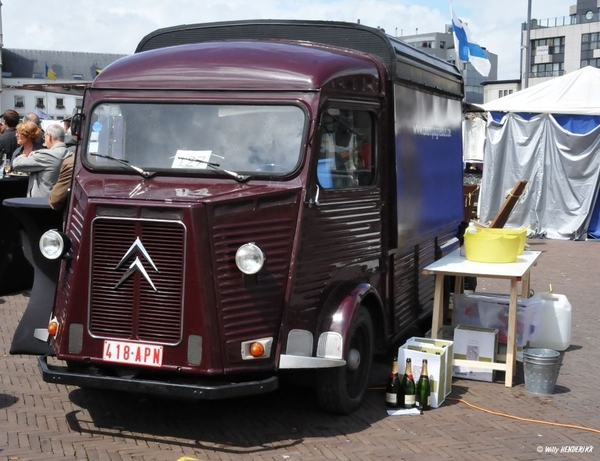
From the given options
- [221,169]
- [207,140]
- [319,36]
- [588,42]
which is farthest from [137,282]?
[588,42]

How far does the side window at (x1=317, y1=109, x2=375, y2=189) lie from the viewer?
5934mm

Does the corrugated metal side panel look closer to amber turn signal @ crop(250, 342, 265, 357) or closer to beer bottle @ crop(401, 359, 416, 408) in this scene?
amber turn signal @ crop(250, 342, 265, 357)

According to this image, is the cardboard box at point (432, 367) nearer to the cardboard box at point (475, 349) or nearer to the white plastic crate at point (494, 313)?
the cardboard box at point (475, 349)

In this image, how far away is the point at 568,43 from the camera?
318 ft

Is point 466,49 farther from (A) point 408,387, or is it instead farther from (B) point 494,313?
(A) point 408,387

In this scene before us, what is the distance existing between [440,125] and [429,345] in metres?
2.73

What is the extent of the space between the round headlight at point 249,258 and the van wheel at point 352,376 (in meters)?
0.96

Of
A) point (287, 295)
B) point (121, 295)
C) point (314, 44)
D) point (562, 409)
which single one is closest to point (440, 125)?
point (314, 44)

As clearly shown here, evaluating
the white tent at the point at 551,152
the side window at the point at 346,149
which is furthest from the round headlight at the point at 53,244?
the white tent at the point at 551,152

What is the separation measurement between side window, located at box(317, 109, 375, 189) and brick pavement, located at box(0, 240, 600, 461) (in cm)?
148

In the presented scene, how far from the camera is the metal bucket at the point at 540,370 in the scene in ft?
22.2

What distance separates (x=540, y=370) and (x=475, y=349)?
2.17ft

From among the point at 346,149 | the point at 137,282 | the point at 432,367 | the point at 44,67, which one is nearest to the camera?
the point at 137,282

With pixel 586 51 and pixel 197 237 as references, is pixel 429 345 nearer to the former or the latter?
pixel 197 237
